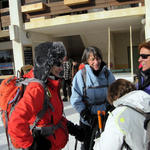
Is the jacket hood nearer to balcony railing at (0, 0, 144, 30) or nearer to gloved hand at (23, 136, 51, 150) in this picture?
gloved hand at (23, 136, 51, 150)

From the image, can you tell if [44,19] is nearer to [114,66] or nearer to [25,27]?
[25,27]

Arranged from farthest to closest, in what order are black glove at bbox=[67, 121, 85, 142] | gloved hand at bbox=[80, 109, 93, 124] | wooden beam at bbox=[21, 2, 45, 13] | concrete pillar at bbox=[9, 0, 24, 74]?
concrete pillar at bbox=[9, 0, 24, 74] → wooden beam at bbox=[21, 2, 45, 13] → gloved hand at bbox=[80, 109, 93, 124] → black glove at bbox=[67, 121, 85, 142]

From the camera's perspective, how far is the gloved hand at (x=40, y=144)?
1219 mm

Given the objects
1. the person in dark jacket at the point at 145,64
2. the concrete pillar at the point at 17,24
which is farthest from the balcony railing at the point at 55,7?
the person in dark jacket at the point at 145,64

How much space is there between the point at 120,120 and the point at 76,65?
5415mm

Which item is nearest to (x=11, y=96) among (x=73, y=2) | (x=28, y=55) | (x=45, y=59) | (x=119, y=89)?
(x=45, y=59)

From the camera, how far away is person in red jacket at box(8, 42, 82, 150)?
109 centimetres

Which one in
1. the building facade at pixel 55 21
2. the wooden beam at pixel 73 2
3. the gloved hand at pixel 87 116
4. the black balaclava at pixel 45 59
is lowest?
the gloved hand at pixel 87 116

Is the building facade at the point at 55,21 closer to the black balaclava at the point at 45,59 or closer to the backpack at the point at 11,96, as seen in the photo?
the black balaclava at the point at 45,59

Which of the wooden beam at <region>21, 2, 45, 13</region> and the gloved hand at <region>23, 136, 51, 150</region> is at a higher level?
the wooden beam at <region>21, 2, 45, 13</region>

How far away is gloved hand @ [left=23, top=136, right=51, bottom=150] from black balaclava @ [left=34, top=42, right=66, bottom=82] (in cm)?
49

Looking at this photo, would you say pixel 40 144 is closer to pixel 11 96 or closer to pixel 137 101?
pixel 11 96

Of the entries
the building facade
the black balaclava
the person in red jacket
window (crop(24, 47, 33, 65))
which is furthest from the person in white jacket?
window (crop(24, 47, 33, 65))

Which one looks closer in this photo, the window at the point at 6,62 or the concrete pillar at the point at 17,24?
the concrete pillar at the point at 17,24
